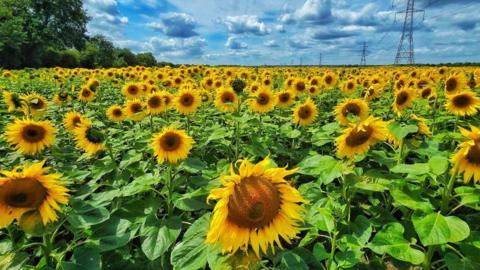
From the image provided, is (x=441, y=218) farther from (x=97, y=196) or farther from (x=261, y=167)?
(x=97, y=196)

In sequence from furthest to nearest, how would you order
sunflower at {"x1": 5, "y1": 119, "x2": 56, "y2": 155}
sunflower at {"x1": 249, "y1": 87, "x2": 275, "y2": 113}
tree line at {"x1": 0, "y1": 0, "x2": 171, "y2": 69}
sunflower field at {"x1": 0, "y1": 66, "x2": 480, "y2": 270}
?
tree line at {"x1": 0, "y1": 0, "x2": 171, "y2": 69}, sunflower at {"x1": 249, "y1": 87, "x2": 275, "y2": 113}, sunflower at {"x1": 5, "y1": 119, "x2": 56, "y2": 155}, sunflower field at {"x1": 0, "y1": 66, "x2": 480, "y2": 270}

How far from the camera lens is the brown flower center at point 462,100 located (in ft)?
17.2

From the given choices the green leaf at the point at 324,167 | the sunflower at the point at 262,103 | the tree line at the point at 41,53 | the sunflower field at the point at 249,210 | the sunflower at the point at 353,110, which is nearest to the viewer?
the sunflower field at the point at 249,210

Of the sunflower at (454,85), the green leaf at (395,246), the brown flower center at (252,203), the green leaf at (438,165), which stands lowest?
the green leaf at (395,246)

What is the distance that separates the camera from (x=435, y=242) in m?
2.48

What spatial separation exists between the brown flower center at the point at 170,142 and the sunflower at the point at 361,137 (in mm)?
1566

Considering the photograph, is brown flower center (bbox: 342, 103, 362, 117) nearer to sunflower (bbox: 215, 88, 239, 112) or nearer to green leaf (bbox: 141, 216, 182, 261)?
sunflower (bbox: 215, 88, 239, 112)

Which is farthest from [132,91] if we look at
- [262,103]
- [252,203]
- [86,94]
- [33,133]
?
[252,203]

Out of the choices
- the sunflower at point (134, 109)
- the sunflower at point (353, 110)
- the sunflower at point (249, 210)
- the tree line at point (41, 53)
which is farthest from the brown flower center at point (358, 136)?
the tree line at point (41, 53)

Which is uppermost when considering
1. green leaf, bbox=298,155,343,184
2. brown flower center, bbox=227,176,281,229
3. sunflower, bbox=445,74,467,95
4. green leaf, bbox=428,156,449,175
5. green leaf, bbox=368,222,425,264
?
sunflower, bbox=445,74,467,95

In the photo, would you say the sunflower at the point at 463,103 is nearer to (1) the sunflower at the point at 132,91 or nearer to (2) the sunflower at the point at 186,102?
(2) the sunflower at the point at 186,102

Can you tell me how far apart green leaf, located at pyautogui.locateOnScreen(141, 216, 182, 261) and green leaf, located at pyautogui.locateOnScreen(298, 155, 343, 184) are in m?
1.22

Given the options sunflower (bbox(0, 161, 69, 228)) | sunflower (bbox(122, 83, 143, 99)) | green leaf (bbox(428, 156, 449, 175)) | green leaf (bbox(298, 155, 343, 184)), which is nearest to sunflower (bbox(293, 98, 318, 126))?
green leaf (bbox(298, 155, 343, 184))

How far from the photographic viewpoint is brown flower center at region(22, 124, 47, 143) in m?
4.32
